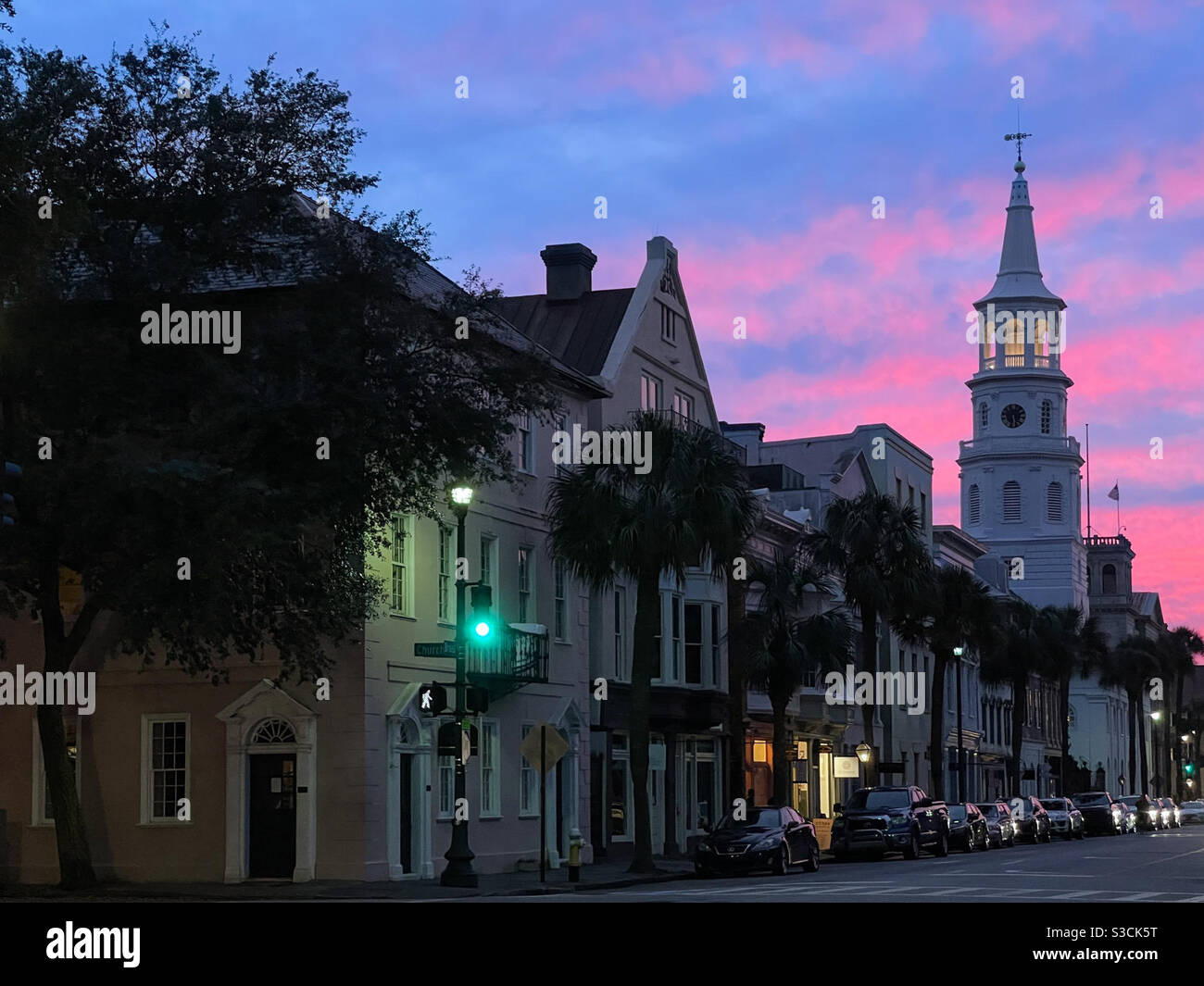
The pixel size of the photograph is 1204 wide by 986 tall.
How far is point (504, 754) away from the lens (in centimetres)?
4166

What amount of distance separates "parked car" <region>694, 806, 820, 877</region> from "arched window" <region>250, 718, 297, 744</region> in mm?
8649

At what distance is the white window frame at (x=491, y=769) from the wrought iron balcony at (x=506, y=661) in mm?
962

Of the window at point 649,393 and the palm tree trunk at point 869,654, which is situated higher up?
the window at point 649,393

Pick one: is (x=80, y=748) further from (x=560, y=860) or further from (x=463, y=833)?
(x=560, y=860)

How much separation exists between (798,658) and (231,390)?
25674 millimetres

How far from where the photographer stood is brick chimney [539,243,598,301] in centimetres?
5253

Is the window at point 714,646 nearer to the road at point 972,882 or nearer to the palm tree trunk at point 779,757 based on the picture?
the palm tree trunk at point 779,757

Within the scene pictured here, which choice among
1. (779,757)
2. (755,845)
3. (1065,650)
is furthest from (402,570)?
(1065,650)

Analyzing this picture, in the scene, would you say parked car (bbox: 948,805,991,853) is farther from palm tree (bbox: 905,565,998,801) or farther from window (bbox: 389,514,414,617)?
window (bbox: 389,514,414,617)

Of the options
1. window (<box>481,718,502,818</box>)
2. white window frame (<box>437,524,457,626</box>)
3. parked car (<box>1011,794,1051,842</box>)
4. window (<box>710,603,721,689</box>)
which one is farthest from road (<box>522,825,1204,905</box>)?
parked car (<box>1011,794,1051,842</box>)

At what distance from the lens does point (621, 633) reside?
4925 cm

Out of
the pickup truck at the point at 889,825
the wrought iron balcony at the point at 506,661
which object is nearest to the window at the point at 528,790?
the wrought iron balcony at the point at 506,661

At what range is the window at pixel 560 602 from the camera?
44.8m
